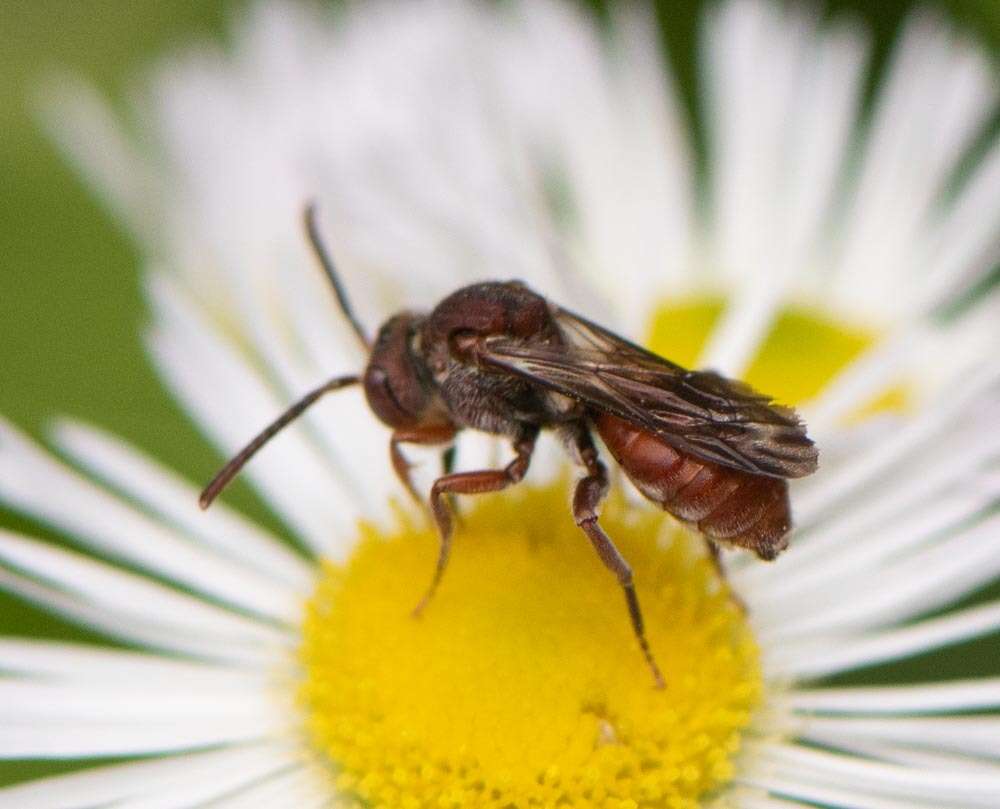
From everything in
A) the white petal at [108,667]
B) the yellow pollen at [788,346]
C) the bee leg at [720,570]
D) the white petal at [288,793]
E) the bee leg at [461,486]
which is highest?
the yellow pollen at [788,346]

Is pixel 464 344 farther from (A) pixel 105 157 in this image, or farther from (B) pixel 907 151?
(A) pixel 105 157

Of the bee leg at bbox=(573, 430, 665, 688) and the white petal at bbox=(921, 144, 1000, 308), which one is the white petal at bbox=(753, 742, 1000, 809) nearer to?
the bee leg at bbox=(573, 430, 665, 688)

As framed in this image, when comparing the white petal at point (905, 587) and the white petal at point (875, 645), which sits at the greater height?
the white petal at point (905, 587)

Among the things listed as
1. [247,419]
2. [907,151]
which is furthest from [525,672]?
[907,151]

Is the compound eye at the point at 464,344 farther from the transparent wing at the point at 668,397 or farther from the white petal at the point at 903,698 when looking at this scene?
the white petal at the point at 903,698

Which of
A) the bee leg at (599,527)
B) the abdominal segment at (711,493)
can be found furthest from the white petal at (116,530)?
the abdominal segment at (711,493)

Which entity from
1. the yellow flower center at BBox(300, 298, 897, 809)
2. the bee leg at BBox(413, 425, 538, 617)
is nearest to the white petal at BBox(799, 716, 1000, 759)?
the yellow flower center at BBox(300, 298, 897, 809)

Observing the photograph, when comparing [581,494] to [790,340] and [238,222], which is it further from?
[238,222]

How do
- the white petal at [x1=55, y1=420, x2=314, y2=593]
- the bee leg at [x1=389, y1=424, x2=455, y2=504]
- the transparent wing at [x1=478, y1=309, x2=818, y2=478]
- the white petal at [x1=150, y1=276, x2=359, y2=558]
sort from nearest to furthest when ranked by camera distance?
the transparent wing at [x1=478, y1=309, x2=818, y2=478] → the bee leg at [x1=389, y1=424, x2=455, y2=504] → the white petal at [x1=55, y1=420, x2=314, y2=593] → the white petal at [x1=150, y1=276, x2=359, y2=558]

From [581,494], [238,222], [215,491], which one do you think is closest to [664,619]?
[581,494]

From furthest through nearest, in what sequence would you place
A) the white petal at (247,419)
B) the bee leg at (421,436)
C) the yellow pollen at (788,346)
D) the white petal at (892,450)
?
the yellow pollen at (788,346), the white petal at (247,419), the white petal at (892,450), the bee leg at (421,436)
